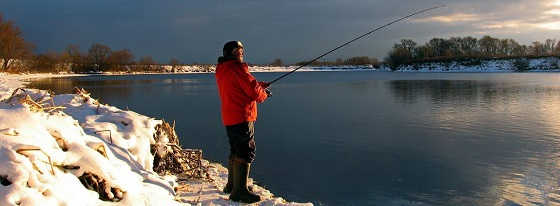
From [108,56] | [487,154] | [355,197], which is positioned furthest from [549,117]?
[108,56]

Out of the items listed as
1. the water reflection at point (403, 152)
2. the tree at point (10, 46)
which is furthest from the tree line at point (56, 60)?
the water reflection at point (403, 152)

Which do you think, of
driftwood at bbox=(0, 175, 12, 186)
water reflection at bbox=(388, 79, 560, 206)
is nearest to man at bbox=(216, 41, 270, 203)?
driftwood at bbox=(0, 175, 12, 186)

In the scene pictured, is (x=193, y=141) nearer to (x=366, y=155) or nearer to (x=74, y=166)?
(x=366, y=155)

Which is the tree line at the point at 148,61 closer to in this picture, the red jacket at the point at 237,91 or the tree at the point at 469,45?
the tree at the point at 469,45

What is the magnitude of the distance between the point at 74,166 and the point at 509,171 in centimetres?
618

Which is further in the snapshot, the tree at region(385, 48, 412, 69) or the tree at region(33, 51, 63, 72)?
the tree at region(385, 48, 412, 69)

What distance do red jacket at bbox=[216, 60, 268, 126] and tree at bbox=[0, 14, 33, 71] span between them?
55.2m

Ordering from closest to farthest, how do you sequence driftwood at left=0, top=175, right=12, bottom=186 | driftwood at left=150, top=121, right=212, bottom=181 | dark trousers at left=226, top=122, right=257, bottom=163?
driftwood at left=0, top=175, right=12, bottom=186 → dark trousers at left=226, top=122, right=257, bottom=163 → driftwood at left=150, top=121, right=212, bottom=181

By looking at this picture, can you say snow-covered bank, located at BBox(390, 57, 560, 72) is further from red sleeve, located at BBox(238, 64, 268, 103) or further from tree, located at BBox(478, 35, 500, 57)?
red sleeve, located at BBox(238, 64, 268, 103)

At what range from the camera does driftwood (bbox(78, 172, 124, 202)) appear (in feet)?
10.3

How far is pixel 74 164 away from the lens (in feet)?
10.4

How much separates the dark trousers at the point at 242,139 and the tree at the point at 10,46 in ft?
181

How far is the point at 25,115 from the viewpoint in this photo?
10.1 feet

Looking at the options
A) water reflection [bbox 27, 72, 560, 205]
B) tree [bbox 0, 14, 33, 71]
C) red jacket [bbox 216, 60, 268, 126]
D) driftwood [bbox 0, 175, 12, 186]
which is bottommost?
water reflection [bbox 27, 72, 560, 205]
